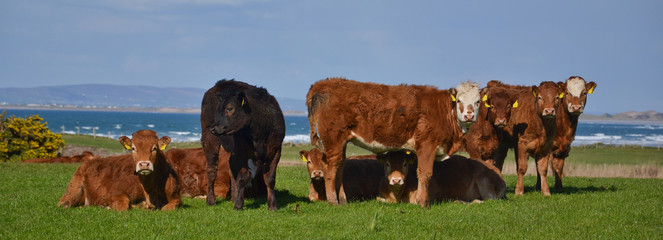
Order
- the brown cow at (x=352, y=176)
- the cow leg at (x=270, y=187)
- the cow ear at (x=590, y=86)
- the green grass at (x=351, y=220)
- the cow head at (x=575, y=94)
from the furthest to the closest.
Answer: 1. the cow ear at (x=590, y=86)
2. the cow head at (x=575, y=94)
3. the brown cow at (x=352, y=176)
4. the cow leg at (x=270, y=187)
5. the green grass at (x=351, y=220)

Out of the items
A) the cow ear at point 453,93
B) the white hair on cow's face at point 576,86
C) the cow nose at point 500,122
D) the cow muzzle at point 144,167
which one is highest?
the white hair on cow's face at point 576,86

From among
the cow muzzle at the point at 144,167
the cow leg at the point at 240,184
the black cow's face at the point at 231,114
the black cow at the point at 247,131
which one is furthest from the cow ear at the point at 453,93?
the cow muzzle at the point at 144,167

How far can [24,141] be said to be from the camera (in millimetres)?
25141

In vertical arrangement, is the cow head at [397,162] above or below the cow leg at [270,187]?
above

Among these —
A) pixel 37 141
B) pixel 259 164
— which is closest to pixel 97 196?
pixel 259 164

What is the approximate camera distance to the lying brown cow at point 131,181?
10.9 metres

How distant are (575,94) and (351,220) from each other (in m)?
7.23

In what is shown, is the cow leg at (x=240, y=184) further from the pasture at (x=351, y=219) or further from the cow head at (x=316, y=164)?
the cow head at (x=316, y=164)

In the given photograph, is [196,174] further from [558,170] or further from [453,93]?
[558,170]

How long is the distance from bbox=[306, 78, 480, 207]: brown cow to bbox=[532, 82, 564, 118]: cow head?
2.58 meters

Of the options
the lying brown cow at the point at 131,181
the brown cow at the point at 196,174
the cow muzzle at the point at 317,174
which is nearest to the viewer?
the lying brown cow at the point at 131,181

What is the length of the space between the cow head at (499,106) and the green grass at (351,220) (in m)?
1.68

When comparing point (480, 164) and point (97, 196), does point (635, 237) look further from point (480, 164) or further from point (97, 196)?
point (97, 196)

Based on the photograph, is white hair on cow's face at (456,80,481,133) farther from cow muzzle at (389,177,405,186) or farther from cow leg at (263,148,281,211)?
cow leg at (263,148,281,211)
